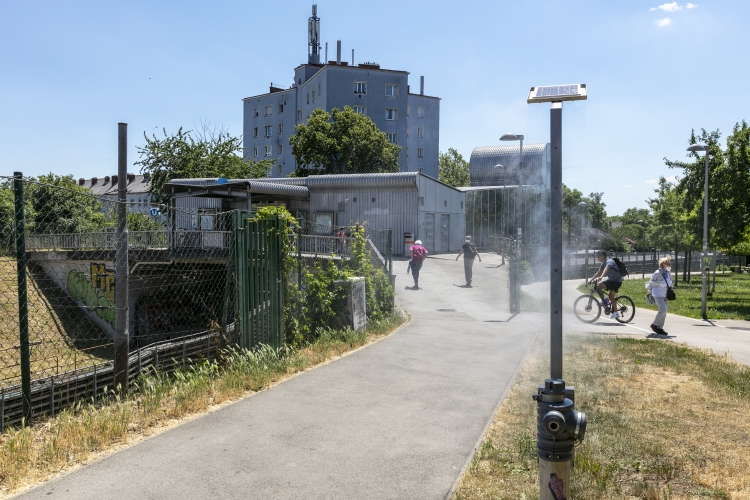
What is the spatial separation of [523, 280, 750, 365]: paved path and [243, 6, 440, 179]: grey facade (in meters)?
45.6

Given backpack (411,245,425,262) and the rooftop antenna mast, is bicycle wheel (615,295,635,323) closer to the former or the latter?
backpack (411,245,425,262)

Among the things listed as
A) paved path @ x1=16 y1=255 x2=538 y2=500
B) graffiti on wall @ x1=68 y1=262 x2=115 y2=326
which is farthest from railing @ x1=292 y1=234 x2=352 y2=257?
graffiti on wall @ x1=68 y1=262 x2=115 y2=326

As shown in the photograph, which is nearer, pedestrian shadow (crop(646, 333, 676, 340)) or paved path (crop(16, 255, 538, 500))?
paved path (crop(16, 255, 538, 500))

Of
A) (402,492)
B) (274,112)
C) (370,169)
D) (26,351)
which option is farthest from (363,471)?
(274,112)

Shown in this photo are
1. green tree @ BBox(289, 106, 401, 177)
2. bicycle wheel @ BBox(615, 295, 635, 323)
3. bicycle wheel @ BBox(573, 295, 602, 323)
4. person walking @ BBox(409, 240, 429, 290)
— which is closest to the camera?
bicycle wheel @ BBox(573, 295, 602, 323)

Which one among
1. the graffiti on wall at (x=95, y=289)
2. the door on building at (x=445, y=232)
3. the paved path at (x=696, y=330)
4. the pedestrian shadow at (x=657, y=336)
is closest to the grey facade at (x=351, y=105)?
the door on building at (x=445, y=232)

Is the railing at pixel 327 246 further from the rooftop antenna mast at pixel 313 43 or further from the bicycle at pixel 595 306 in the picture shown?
the rooftop antenna mast at pixel 313 43

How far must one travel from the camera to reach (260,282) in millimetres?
8109

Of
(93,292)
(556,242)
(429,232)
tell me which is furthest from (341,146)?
(556,242)

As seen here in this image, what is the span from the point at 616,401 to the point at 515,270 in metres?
9.11

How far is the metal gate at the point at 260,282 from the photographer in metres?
7.71

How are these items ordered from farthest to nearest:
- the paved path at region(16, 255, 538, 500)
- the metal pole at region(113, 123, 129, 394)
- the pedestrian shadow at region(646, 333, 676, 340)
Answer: the pedestrian shadow at region(646, 333, 676, 340) → the metal pole at region(113, 123, 129, 394) → the paved path at region(16, 255, 538, 500)

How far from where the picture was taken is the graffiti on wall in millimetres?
24934

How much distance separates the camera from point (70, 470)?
4.55 meters
